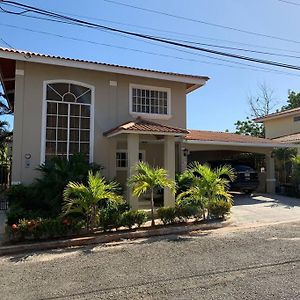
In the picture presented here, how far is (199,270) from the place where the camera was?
21.6 feet

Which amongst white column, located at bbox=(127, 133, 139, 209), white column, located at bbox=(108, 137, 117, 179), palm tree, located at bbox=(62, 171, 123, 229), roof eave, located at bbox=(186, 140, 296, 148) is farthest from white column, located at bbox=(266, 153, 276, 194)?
palm tree, located at bbox=(62, 171, 123, 229)

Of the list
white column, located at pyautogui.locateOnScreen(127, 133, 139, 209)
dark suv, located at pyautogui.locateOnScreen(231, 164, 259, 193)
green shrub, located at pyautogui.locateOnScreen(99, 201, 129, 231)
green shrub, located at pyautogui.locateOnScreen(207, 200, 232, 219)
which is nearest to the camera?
green shrub, located at pyautogui.locateOnScreen(99, 201, 129, 231)

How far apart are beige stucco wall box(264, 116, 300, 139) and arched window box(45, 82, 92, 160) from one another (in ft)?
63.2

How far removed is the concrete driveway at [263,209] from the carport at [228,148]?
5.73ft

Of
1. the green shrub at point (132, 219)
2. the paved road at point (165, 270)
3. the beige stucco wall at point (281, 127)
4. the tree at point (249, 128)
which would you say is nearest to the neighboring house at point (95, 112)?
the green shrub at point (132, 219)

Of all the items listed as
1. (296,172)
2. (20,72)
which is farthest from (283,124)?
(20,72)

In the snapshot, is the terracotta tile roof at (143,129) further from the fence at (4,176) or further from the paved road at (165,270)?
the fence at (4,176)

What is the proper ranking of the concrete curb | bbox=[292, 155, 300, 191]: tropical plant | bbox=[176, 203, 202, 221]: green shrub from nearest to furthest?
the concrete curb → bbox=[176, 203, 202, 221]: green shrub → bbox=[292, 155, 300, 191]: tropical plant

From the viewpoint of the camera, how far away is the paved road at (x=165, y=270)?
5500 mm

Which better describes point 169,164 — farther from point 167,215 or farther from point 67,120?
point 67,120

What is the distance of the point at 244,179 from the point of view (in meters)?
18.1

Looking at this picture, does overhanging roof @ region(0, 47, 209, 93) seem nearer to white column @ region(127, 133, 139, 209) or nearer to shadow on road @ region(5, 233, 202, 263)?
white column @ region(127, 133, 139, 209)

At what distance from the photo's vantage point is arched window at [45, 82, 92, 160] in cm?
1323

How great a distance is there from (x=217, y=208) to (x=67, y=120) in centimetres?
640
